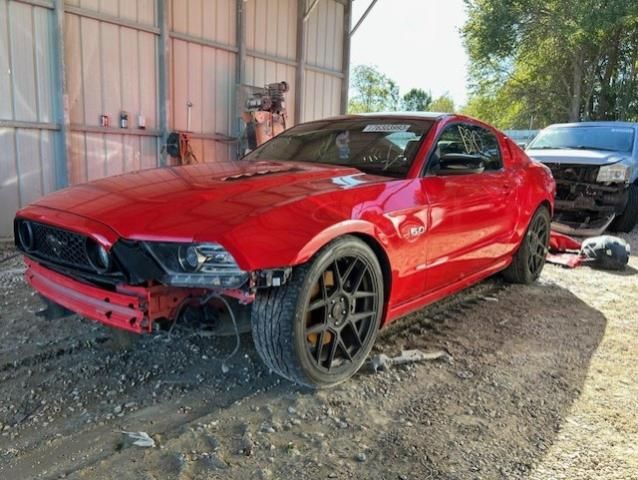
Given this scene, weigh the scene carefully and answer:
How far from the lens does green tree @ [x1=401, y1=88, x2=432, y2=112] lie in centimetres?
6725

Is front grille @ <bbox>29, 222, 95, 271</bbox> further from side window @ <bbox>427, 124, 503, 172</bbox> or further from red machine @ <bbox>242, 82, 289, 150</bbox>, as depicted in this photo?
red machine @ <bbox>242, 82, 289, 150</bbox>

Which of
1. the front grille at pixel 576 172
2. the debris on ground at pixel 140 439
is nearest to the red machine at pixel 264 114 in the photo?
the front grille at pixel 576 172

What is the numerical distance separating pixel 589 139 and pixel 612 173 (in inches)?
53.6

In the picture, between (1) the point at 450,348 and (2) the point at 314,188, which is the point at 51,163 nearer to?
(2) the point at 314,188

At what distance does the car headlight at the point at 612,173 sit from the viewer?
7.40 metres

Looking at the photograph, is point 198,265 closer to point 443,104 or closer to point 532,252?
point 532,252

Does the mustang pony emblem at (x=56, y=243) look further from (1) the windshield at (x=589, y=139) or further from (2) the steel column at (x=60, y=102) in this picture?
(1) the windshield at (x=589, y=139)

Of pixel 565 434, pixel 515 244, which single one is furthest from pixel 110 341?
pixel 515 244

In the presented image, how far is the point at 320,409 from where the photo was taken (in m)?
2.48

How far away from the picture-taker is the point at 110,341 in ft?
10.3

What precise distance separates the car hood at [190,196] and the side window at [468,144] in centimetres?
62

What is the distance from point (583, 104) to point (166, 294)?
23.1 m

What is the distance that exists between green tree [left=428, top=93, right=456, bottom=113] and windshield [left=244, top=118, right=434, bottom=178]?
59.7 m

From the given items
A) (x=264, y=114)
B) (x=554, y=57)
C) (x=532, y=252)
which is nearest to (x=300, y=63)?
(x=264, y=114)
